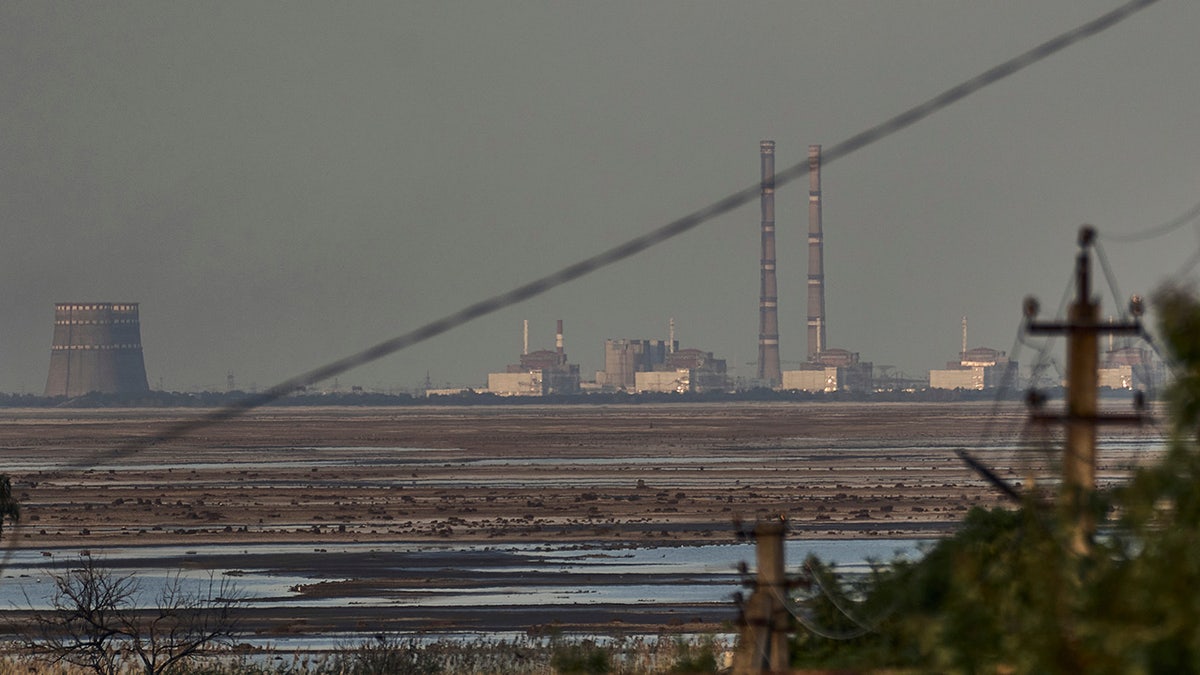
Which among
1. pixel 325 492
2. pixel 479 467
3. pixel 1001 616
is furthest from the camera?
pixel 479 467

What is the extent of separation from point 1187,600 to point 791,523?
61019mm

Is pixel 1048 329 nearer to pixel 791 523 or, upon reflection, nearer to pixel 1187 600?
pixel 1187 600

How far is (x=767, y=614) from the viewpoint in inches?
671

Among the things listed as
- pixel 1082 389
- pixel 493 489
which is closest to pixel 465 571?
pixel 493 489

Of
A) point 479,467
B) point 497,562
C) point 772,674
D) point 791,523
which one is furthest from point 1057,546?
point 479,467

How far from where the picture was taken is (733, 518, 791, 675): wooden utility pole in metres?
16.8

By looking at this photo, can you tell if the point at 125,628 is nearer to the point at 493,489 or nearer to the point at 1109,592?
the point at 1109,592

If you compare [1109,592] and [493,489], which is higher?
[1109,592]

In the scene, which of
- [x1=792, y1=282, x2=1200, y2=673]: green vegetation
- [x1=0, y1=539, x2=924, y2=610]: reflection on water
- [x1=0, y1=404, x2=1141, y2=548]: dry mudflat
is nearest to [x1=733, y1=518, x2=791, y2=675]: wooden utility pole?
[x1=792, y1=282, x2=1200, y2=673]: green vegetation

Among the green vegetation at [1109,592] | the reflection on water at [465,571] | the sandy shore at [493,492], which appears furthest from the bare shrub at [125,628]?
the green vegetation at [1109,592]

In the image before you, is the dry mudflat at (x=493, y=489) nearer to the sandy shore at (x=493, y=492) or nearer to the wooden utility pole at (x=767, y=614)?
the sandy shore at (x=493, y=492)

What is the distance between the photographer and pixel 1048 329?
15.0 meters

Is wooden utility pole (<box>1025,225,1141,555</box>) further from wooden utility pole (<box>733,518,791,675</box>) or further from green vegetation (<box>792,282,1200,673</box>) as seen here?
wooden utility pole (<box>733,518,791,675</box>)

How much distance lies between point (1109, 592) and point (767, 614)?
6.16 m
